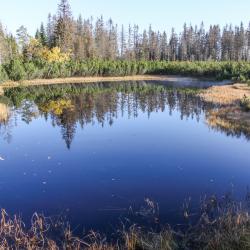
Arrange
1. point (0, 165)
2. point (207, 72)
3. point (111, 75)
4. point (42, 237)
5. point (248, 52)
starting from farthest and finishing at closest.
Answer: point (248, 52)
point (111, 75)
point (207, 72)
point (0, 165)
point (42, 237)

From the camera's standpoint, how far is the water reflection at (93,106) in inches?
1172

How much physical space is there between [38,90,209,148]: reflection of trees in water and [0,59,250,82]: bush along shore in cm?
1695

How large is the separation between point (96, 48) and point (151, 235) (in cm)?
9060

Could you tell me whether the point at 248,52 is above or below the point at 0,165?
above

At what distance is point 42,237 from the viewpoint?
33.0 ft

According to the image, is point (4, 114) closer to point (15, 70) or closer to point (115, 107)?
point (115, 107)

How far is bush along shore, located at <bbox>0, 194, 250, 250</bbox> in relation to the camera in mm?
9258

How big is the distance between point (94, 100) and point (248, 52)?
283 ft

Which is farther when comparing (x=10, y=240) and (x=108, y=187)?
(x=108, y=187)

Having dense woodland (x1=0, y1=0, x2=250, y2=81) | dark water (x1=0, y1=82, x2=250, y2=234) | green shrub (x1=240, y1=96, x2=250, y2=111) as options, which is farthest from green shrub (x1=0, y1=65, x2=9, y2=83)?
green shrub (x1=240, y1=96, x2=250, y2=111)

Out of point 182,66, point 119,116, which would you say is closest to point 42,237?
point 119,116

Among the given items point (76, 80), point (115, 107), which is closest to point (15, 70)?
point (76, 80)

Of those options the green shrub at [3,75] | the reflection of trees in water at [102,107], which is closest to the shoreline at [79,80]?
the green shrub at [3,75]

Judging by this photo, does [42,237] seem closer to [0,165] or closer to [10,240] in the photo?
[10,240]
